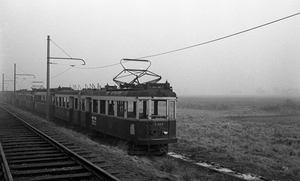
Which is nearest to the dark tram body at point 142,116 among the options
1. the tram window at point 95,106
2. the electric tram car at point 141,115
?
the electric tram car at point 141,115

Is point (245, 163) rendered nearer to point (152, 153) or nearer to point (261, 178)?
point (261, 178)

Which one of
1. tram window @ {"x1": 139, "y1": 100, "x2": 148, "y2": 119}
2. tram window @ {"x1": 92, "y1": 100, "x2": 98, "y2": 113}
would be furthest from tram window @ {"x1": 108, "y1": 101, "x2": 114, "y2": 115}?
tram window @ {"x1": 139, "y1": 100, "x2": 148, "y2": 119}

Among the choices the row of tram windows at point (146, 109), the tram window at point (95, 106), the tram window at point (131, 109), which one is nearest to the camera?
the row of tram windows at point (146, 109)

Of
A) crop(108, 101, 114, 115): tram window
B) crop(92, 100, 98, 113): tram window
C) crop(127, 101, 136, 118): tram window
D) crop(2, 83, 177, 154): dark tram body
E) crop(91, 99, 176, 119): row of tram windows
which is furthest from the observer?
crop(92, 100, 98, 113): tram window

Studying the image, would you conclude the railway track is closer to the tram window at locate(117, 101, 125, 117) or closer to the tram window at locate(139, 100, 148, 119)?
the tram window at locate(117, 101, 125, 117)

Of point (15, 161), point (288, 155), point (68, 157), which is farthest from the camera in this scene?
point (288, 155)

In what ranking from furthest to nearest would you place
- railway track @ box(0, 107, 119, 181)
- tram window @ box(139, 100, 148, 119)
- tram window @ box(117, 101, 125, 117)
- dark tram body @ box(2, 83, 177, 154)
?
tram window @ box(117, 101, 125, 117) < tram window @ box(139, 100, 148, 119) < dark tram body @ box(2, 83, 177, 154) < railway track @ box(0, 107, 119, 181)

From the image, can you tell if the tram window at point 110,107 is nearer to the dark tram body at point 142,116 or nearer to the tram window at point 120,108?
the dark tram body at point 142,116

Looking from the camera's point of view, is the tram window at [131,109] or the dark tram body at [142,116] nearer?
the dark tram body at [142,116]

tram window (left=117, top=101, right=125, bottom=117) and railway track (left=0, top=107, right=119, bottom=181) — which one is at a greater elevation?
tram window (left=117, top=101, right=125, bottom=117)

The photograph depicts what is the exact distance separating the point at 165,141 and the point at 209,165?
1.99 metres

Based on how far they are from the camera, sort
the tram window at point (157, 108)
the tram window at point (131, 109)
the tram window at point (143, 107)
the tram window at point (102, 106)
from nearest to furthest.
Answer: the tram window at point (143, 107) → the tram window at point (157, 108) → the tram window at point (131, 109) → the tram window at point (102, 106)

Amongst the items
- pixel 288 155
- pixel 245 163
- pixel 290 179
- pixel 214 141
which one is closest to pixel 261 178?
pixel 290 179

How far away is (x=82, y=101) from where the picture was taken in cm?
1795
